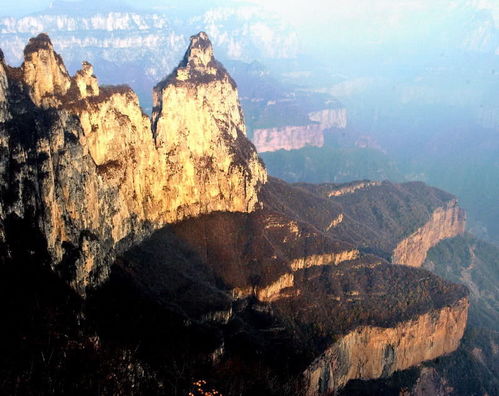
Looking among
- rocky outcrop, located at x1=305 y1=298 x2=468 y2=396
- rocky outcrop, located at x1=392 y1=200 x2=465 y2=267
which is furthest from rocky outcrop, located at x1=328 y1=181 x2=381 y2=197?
rocky outcrop, located at x1=305 y1=298 x2=468 y2=396

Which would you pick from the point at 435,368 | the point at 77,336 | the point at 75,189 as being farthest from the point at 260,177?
the point at 77,336

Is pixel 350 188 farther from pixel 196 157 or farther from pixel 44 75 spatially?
pixel 44 75

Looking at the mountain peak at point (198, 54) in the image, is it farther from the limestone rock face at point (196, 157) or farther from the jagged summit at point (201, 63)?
the limestone rock face at point (196, 157)

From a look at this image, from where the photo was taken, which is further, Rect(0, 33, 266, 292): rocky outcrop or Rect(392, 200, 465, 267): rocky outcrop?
Rect(392, 200, 465, 267): rocky outcrop

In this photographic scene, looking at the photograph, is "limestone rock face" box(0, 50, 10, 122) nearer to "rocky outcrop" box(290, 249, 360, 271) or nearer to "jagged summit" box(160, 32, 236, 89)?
"rocky outcrop" box(290, 249, 360, 271)

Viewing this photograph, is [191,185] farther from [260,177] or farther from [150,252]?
[260,177]

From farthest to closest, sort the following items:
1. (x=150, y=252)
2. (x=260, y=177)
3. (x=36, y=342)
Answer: (x=260, y=177) < (x=150, y=252) < (x=36, y=342)
